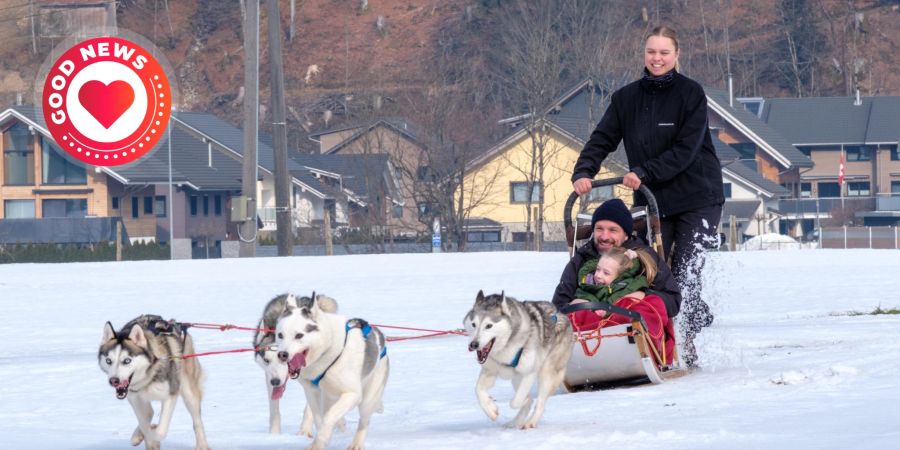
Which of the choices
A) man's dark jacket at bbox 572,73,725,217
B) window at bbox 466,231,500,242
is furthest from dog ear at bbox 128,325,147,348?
window at bbox 466,231,500,242

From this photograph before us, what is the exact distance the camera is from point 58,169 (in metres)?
57.1

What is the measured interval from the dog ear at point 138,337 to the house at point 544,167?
40077 mm

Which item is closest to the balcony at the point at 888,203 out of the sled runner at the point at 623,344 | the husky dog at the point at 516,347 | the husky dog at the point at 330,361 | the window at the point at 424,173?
the window at the point at 424,173

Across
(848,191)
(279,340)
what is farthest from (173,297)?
(848,191)

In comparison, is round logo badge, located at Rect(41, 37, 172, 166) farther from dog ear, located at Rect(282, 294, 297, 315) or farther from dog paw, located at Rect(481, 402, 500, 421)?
dog ear, located at Rect(282, 294, 297, 315)

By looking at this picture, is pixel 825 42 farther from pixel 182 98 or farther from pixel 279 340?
pixel 279 340

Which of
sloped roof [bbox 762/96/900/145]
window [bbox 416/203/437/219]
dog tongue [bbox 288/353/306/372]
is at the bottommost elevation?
dog tongue [bbox 288/353/306/372]

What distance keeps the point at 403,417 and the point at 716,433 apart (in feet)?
6.46

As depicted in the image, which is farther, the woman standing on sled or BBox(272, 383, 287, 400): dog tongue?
the woman standing on sled

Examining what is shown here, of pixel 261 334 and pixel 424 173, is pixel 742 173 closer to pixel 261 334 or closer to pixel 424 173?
pixel 424 173

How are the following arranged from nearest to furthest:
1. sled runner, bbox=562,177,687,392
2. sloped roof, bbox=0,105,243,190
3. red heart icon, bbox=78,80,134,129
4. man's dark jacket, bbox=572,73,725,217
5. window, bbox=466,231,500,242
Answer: sled runner, bbox=562,177,687,392 < man's dark jacket, bbox=572,73,725,217 < red heart icon, bbox=78,80,134,129 < window, bbox=466,231,500,242 < sloped roof, bbox=0,105,243,190

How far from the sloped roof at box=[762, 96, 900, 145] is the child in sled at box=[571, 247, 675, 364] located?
7164cm

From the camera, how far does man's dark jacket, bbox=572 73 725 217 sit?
8812 mm

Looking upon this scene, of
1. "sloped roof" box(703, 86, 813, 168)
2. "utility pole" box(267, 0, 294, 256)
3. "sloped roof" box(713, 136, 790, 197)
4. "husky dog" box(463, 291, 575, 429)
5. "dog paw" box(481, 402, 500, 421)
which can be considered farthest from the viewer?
"sloped roof" box(703, 86, 813, 168)
